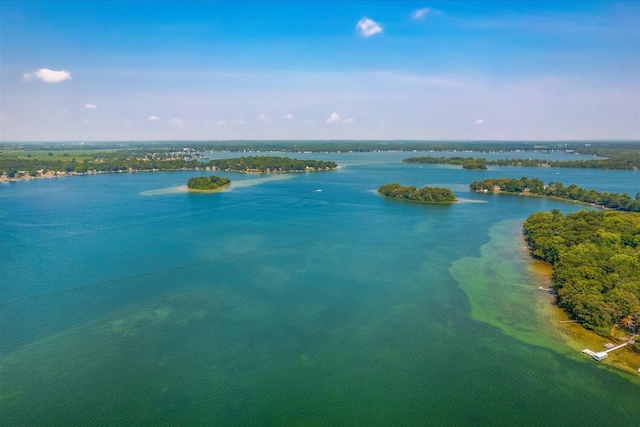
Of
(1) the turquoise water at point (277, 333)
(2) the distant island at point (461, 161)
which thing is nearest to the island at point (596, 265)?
(1) the turquoise water at point (277, 333)

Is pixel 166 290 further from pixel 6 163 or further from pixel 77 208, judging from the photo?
pixel 6 163

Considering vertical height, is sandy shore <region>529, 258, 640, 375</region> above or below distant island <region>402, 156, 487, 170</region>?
below

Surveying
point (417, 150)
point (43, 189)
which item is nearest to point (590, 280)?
point (43, 189)

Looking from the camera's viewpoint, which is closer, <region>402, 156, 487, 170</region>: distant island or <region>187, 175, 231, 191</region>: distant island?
<region>187, 175, 231, 191</region>: distant island

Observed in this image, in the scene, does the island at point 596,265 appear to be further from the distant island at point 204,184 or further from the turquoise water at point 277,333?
the distant island at point 204,184

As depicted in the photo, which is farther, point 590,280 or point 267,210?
point 267,210

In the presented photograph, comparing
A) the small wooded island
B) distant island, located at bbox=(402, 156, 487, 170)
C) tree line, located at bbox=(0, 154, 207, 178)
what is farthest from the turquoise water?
distant island, located at bbox=(402, 156, 487, 170)

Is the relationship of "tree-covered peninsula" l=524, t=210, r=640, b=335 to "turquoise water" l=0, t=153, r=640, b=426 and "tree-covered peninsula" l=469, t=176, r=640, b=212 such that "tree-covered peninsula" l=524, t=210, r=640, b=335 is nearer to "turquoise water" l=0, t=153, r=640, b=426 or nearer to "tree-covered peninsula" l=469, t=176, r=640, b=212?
"turquoise water" l=0, t=153, r=640, b=426
